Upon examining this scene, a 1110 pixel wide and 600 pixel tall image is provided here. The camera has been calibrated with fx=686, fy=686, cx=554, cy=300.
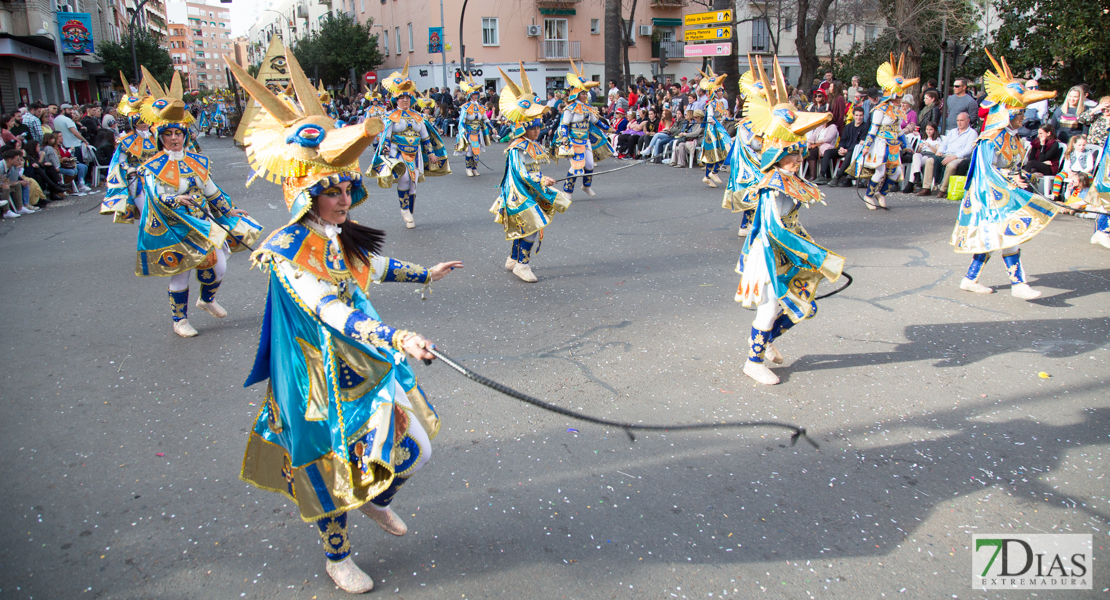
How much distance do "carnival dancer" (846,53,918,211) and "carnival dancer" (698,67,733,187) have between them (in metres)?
2.91

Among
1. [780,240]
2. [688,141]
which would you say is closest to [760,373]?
[780,240]

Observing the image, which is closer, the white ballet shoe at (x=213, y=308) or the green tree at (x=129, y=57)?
the white ballet shoe at (x=213, y=308)

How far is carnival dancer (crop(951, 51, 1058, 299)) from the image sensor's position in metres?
5.86

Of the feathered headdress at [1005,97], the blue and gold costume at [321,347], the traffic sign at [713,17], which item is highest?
the traffic sign at [713,17]

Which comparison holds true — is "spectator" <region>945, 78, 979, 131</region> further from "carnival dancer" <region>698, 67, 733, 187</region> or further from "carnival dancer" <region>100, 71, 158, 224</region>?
"carnival dancer" <region>100, 71, 158, 224</region>

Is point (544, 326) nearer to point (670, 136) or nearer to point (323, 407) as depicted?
point (323, 407)

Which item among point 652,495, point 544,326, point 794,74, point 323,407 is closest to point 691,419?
point 652,495

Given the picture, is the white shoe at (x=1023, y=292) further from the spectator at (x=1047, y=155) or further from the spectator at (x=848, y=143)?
the spectator at (x=848, y=143)

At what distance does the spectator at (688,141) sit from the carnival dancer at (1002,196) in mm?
9854

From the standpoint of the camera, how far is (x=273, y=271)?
2.46 meters

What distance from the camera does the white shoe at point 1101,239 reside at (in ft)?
25.1

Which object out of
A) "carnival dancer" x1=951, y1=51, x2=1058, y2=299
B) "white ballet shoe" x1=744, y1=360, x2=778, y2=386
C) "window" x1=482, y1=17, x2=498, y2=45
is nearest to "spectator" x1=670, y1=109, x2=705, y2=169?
"carnival dancer" x1=951, y1=51, x2=1058, y2=299

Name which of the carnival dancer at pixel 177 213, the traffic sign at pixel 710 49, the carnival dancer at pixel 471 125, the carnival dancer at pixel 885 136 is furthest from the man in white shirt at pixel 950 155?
the carnival dancer at pixel 177 213

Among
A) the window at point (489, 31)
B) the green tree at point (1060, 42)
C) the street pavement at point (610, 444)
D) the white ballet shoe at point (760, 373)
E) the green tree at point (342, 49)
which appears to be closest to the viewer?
the street pavement at point (610, 444)
